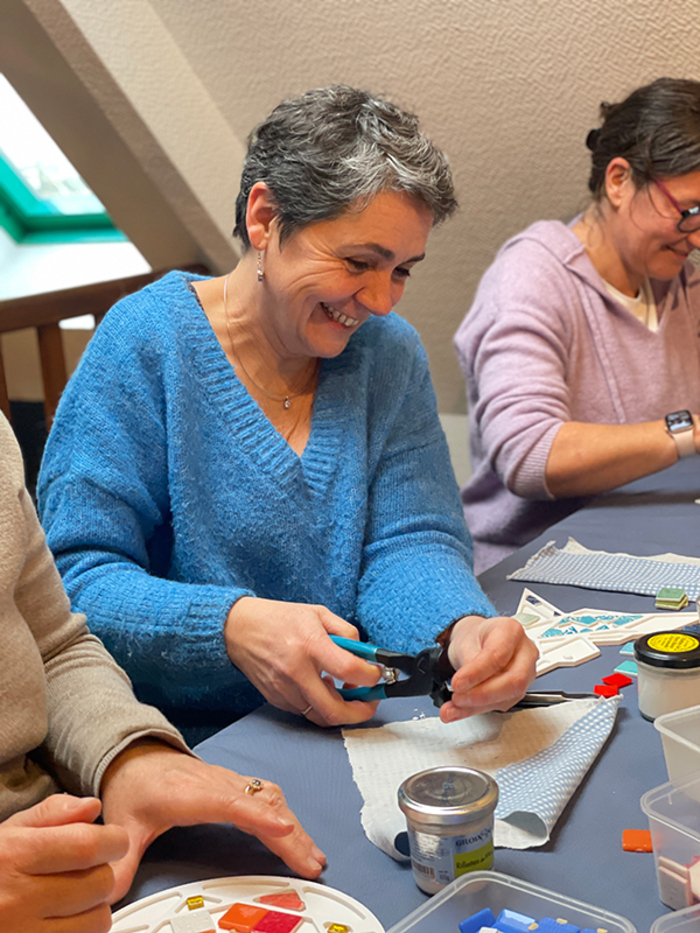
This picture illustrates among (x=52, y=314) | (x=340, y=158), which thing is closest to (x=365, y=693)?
(x=340, y=158)

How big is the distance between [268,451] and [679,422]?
3.19 feet

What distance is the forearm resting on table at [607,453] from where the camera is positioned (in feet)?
6.22

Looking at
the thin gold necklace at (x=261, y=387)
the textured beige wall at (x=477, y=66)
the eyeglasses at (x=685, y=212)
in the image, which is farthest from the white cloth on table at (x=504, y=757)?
the textured beige wall at (x=477, y=66)

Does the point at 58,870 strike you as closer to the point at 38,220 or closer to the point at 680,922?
the point at 680,922

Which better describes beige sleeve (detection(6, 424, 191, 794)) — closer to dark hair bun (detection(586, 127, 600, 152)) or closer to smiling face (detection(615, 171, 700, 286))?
smiling face (detection(615, 171, 700, 286))

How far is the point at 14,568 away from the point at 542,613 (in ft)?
2.45

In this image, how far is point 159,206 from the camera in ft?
9.86

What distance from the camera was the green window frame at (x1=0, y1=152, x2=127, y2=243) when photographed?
402 centimetres

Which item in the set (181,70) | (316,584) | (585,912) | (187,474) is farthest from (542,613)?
(181,70)

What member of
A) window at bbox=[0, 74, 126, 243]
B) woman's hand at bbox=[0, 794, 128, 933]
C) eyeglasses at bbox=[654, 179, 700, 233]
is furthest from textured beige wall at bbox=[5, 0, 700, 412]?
woman's hand at bbox=[0, 794, 128, 933]

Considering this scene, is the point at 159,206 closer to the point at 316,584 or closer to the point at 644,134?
the point at 644,134

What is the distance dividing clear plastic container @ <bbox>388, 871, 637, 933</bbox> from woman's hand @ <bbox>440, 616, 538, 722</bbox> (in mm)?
279

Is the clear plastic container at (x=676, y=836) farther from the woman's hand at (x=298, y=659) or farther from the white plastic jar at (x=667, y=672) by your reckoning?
the woman's hand at (x=298, y=659)

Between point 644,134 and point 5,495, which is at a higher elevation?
point 5,495
